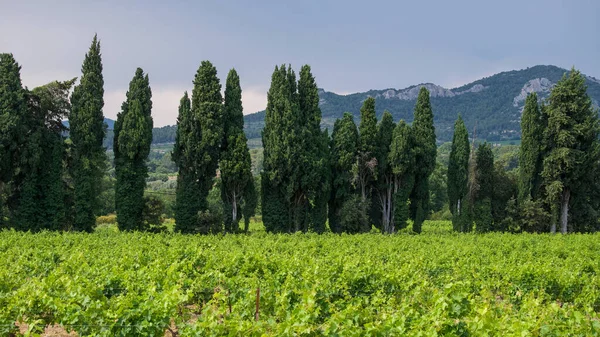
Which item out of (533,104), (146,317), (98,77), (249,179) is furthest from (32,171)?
(533,104)

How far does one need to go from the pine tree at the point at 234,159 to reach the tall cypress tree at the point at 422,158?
43.6 ft

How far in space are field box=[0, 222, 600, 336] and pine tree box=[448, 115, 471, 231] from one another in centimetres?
1985

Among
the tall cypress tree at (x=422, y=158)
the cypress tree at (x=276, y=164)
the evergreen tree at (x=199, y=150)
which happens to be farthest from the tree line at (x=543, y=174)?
the evergreen tree at (x=199, y=150)

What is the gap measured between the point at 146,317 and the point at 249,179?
87.2 ft

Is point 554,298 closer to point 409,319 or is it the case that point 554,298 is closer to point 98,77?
point 409,319

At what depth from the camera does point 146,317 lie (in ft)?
24.5

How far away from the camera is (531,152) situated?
1519 inches

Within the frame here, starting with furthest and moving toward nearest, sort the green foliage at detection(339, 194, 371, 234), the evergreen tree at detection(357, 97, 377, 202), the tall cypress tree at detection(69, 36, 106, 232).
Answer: the evergreen tree at detection(357, 97, 377, 202), the green foliage at detection(339, 194, 371, 234), the tall cypress tree at detection(69, 36, 106, 232)

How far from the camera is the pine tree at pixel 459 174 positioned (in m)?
40.3

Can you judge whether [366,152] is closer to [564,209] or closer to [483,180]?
[483,180]

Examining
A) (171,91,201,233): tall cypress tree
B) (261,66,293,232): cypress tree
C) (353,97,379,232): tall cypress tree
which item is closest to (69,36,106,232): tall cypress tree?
(171,91,201,233): tall cypress tree

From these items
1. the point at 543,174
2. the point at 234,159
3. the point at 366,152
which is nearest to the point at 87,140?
the point at 234,159

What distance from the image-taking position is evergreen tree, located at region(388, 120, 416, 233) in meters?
37.3

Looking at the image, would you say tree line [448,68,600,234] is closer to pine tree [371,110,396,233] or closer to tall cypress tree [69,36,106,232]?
pine tree [371,110,396,233]
